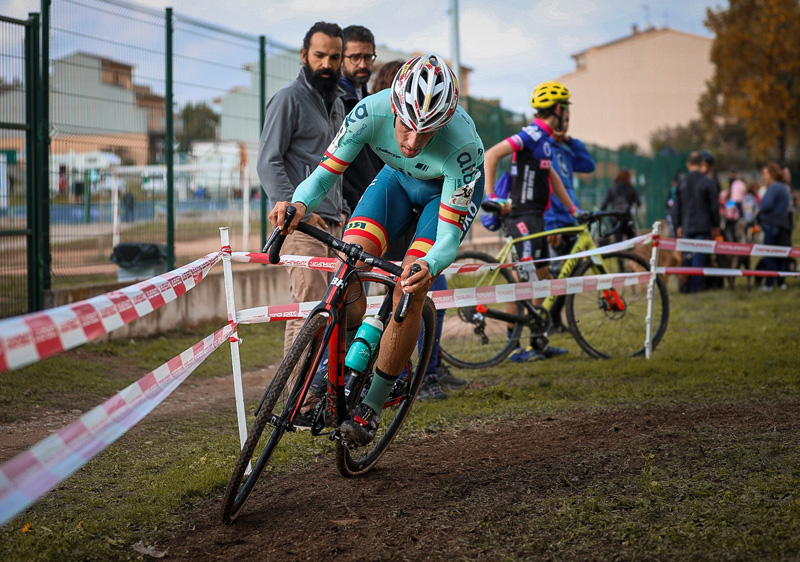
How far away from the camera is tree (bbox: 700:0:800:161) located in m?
39.3

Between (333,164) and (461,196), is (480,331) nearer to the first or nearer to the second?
(461,196)

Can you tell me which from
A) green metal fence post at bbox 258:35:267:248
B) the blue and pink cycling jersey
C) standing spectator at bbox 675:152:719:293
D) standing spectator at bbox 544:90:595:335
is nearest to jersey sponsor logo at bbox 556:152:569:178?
standing spectator at bbox 544:90:595:335

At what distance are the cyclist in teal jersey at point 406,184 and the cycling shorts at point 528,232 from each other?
134 inches

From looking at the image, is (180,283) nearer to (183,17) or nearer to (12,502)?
(12,502)

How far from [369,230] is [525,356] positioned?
13.1 ft

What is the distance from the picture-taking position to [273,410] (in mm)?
3502

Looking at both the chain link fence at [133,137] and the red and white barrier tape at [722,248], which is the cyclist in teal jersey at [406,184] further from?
the chain link fence at [133,137]

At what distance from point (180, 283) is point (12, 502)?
1523 mm

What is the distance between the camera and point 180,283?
3660mm

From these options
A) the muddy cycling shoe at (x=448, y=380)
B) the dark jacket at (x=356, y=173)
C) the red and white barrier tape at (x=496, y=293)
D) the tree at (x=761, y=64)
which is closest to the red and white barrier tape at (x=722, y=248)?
the red and white barrier tape at (x=496, y=293)

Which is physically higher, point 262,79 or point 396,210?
point 262,79

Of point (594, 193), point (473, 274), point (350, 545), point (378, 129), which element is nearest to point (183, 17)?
point (473, 274)

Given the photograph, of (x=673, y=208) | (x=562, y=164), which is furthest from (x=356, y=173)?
(x=673, y=208)

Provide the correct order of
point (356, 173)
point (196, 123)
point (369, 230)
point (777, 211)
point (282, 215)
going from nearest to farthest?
point (282, 215) < point (369, 230) < point (356, 173) < point (196, 123) < point (777, 211)
